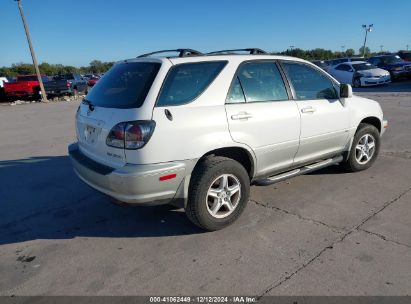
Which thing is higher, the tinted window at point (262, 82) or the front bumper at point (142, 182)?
the tinted window at point (262, 82)

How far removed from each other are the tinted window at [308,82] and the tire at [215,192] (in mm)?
1327

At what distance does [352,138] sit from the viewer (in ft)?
15.7

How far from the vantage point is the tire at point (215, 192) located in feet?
10.8

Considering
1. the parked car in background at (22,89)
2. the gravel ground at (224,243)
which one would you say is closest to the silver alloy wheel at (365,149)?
the gravel ground at (224,243)

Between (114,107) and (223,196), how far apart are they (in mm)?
1373

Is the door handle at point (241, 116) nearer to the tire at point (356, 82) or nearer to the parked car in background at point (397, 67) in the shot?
the tire at point (356, 82)

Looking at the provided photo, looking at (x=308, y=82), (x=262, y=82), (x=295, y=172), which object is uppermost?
(x=262, y=82)

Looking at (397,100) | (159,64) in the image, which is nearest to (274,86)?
(159,64)

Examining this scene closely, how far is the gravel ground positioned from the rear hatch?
860 millimetres

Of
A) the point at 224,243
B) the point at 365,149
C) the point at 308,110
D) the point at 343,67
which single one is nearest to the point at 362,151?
→ the point at 365,149

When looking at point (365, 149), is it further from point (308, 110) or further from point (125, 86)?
point (125, 86)

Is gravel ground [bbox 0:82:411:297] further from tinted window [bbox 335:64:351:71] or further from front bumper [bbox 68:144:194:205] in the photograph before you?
tinted window [bbox 335:64:351:71]

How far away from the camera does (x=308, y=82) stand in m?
4.33

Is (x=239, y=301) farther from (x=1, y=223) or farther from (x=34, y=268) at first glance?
(x=1, y=223)
